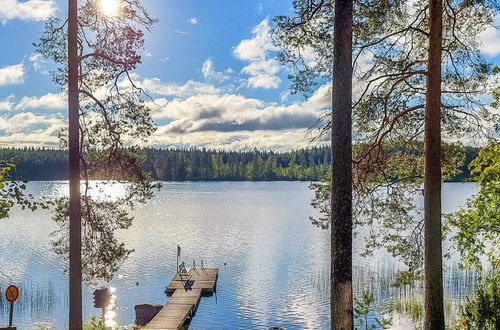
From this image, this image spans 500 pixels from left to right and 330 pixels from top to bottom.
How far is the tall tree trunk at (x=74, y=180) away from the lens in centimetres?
760

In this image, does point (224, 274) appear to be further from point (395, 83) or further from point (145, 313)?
point (395, 83)

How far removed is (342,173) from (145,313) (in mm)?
12493

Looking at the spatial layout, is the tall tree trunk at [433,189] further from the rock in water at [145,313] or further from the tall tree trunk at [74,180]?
the rock in water at [145,313]

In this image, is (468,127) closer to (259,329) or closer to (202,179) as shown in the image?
(259,329)

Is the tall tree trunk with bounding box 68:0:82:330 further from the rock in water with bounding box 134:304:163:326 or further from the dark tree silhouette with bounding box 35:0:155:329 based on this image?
the rock in water with bounding box 134:304:163:326

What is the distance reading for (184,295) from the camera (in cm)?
2011

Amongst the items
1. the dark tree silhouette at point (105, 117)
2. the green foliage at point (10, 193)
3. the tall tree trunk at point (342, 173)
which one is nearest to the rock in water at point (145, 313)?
the dark tree silhouette at point (105, 117)

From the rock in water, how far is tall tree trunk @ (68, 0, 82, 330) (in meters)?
9.14

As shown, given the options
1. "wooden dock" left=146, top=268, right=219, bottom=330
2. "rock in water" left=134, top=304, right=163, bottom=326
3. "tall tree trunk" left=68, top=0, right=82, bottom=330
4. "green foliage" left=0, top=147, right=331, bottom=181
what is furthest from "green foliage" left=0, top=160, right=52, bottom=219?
"green foliage" left=0, top=147, right=331, bottom=181

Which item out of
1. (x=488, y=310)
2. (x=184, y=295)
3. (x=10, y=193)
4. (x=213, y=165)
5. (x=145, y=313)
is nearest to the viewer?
(x=10, y=193)

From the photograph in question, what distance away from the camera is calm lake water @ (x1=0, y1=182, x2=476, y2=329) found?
703 inches

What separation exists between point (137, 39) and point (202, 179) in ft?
434

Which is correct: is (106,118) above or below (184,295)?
above

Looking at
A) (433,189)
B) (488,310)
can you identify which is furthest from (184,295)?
(433,189)
